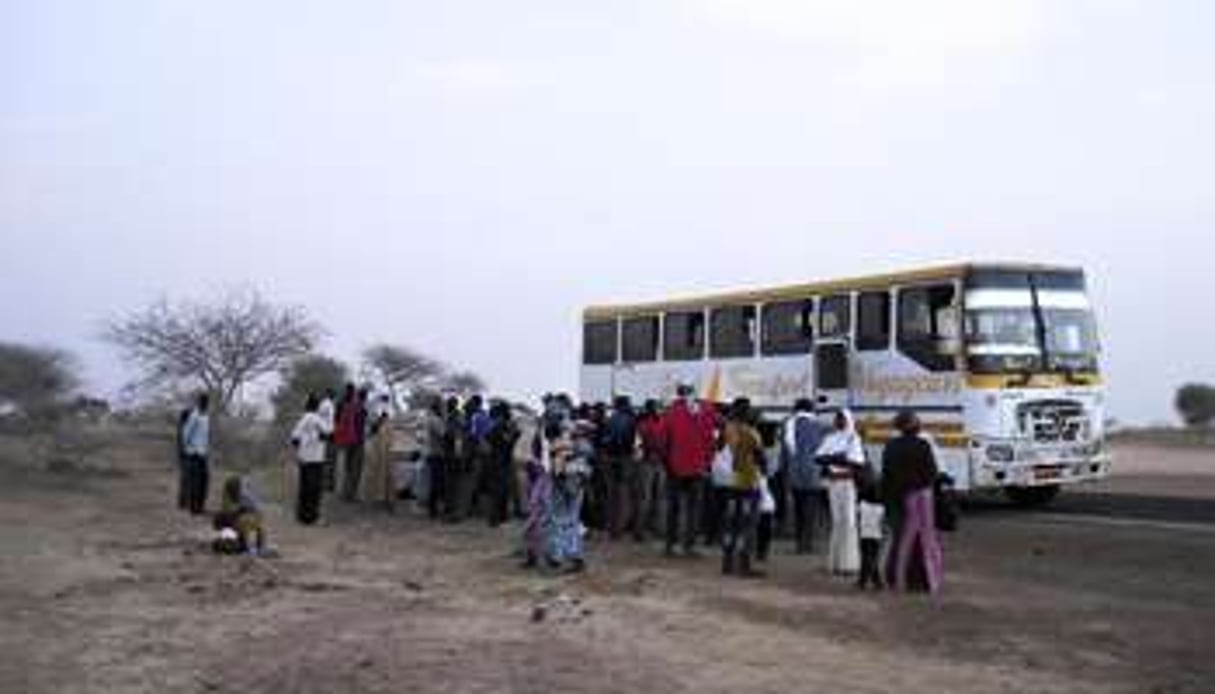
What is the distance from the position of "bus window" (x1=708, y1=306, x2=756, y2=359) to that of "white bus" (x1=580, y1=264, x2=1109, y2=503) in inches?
24.2

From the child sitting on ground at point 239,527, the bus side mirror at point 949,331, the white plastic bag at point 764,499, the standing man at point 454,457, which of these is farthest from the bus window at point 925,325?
the child sitting on ground at point 239,527

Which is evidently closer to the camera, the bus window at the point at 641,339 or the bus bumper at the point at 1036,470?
the bus bumper at the point at 1036,470

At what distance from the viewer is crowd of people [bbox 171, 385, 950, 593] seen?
55.5ft

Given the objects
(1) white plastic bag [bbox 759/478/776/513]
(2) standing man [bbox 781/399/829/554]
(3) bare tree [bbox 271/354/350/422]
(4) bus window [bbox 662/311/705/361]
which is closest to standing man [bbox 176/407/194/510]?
(4) bus window [bbox 662/311/705/361]

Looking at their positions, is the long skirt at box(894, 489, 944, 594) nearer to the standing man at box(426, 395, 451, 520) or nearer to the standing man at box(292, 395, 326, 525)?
the standing man at box(292, 395, 326, 525)

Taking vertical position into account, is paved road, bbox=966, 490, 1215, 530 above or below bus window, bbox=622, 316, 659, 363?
below

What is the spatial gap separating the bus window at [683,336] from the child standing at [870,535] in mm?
14488

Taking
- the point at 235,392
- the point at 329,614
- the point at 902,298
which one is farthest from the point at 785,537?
the point at 235,392

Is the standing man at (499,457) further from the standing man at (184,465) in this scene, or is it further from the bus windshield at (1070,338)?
the bus windshield at (1070,338)

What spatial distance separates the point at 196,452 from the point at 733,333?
29.7ft

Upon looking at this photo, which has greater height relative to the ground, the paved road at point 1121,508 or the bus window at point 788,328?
the bus window at point 788,328

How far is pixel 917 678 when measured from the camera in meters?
11.7

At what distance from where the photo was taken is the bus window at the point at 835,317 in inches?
1092

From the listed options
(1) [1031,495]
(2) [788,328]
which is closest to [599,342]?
(2) [788,328]
